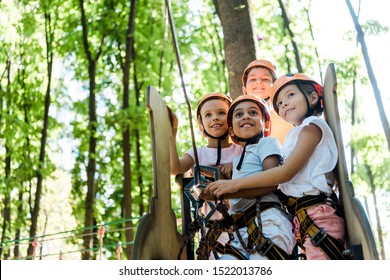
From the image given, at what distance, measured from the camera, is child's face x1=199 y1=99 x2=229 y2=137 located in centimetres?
285

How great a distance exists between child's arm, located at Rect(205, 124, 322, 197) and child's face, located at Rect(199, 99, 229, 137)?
1.88ft

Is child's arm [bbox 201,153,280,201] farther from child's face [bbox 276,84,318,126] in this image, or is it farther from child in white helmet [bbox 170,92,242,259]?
child in white helmet [bbox 170,92,242,259]

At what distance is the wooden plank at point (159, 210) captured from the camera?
6.95ft

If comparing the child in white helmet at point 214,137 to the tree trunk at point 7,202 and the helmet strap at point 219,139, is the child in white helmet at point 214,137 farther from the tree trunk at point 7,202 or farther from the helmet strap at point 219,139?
the tree trunk at point 7,202

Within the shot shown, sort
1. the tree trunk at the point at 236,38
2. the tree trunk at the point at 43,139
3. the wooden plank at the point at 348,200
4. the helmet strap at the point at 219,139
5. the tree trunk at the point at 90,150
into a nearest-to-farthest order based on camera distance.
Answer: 1. the wooden plank at the point at 348,200
2. the helmet strap at the point at 219,139
3. the tree trunk at the point at 236,38
4. the tree trunk at the point at 90,150
5. the tree trunk at the point at 43,139

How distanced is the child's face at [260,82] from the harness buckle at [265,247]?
1248mm

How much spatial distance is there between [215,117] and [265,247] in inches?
32.8

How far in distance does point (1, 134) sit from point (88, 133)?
2.35 m

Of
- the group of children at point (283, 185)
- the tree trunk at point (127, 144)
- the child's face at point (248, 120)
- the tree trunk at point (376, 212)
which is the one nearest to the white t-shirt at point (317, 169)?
the group of children at point (283, 185)

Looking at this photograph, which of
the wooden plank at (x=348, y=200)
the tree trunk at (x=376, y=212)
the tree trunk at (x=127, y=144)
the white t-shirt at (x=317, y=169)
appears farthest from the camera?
the tree trunk at (x=376, y=212)

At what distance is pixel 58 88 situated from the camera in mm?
15930

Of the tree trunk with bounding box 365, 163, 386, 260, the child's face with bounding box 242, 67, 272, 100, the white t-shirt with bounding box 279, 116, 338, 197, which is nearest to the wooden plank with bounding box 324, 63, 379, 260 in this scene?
the white t-shirt with bounding box 279, 116, 338, 197

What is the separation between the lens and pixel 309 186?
7.69 ft

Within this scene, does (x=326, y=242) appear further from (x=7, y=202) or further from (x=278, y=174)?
(x=7, y=202)
